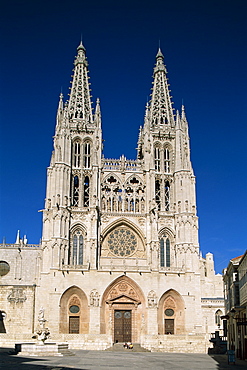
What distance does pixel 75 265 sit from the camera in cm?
4256

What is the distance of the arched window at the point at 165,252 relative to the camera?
149ft

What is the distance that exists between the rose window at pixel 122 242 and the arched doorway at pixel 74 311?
19.9ft

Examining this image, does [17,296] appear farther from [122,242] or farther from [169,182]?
[169,182]

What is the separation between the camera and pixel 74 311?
42188 mm

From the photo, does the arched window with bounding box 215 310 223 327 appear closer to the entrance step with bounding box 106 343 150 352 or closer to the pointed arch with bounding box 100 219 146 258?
the pointed arch with bounding box 100 219 146 258

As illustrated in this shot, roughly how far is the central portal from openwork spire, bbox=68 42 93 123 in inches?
841

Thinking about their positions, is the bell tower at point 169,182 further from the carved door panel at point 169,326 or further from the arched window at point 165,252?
the carved door panel at point 169,326

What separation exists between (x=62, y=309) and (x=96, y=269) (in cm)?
484

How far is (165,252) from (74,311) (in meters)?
10.9

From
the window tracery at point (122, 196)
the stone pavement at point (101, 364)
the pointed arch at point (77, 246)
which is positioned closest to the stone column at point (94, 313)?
the pointed arch at point (77, 246)

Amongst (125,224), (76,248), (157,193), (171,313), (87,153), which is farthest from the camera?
(87,153)

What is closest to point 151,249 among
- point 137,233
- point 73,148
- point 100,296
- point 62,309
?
point 137,233

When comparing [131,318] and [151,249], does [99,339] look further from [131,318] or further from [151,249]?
[151,249]

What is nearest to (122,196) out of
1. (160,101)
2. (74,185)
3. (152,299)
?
(74,185)
